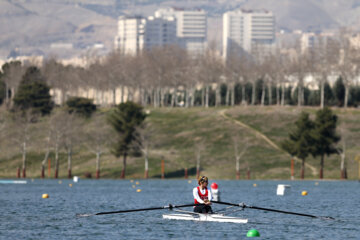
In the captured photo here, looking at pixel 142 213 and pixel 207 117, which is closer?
pixel 142 213

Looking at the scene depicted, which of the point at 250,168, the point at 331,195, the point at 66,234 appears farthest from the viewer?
the point at 250,168

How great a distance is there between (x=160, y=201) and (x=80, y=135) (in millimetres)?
84432

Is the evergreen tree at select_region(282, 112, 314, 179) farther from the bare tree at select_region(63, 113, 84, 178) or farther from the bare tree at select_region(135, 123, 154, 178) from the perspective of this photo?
the bare tree at select_region(63, 113, 84, 178)

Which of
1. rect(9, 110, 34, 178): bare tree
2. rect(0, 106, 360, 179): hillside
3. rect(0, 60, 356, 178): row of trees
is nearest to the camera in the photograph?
rect(0, 60, 356, 178): row of trees

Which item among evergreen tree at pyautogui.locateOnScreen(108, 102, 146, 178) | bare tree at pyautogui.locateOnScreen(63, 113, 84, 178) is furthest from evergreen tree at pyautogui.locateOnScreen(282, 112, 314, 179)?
bare tree at pyautogui.locateOnScreen(63, 113, 84, 178)

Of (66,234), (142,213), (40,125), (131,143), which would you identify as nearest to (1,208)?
(142,213)

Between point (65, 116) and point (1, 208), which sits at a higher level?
point (65, 116)

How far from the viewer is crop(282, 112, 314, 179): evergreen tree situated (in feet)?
462

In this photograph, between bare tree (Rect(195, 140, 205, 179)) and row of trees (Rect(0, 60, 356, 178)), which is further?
bare tree (Rect(195, 140, 205, 179))

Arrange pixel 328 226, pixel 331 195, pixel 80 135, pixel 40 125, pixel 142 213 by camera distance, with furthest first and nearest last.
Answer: pixel 40 125, pixel 80 135, pixel 331 195, pixel 142 213, pixel 328 226

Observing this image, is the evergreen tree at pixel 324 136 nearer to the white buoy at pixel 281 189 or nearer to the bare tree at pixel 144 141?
the bare tree at pixel 144 141

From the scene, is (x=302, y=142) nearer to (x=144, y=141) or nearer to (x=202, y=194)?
(x=144, y=141)

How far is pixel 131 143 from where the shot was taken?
152875 millimetres

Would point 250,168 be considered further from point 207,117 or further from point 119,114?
point 207,117
